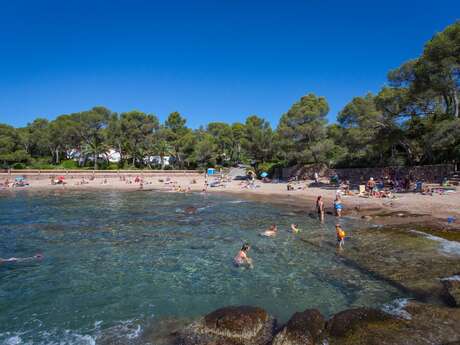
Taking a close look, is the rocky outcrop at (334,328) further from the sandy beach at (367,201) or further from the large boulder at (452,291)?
the sandy beach at (367,201)

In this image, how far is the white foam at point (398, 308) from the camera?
282 inches

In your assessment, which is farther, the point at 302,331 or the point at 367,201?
the point at 367,201

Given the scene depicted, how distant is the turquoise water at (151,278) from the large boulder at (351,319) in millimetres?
1346

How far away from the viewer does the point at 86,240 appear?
1631 centimetres

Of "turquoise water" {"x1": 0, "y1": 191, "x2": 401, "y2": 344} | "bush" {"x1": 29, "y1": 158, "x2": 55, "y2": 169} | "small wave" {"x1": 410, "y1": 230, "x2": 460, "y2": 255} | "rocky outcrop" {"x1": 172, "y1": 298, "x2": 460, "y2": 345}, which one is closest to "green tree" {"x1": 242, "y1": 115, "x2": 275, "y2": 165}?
"bush" {"x1": 29, "y1": 158, "x2": 55, "y2": 169}

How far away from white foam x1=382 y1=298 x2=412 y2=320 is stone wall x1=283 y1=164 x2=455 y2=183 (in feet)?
92.3

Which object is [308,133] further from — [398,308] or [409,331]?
[409,331]

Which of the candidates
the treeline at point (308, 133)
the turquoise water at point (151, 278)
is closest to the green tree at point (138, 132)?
the treeline at point (308, 133)

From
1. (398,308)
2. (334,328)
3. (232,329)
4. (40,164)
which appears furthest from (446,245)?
(40,164)

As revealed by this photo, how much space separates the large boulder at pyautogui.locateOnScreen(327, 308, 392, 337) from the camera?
6426 mm

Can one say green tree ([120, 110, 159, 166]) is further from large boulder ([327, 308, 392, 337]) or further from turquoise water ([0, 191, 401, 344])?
large boulder ([327, 308, 392, 337])

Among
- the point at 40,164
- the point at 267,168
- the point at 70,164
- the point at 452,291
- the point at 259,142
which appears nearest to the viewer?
the point at 452,291

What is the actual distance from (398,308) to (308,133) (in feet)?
137

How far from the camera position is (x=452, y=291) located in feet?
27.5
